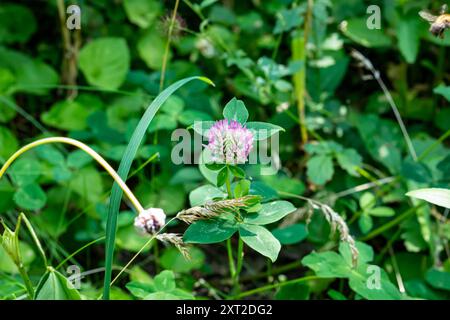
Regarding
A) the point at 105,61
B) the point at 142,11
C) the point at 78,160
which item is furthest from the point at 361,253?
the point at 142,11

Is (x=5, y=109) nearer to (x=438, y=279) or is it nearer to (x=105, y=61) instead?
(x=105, y=61)

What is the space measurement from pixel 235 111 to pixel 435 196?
346 millimetres

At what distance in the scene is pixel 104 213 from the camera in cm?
145

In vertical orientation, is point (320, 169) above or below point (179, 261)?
above

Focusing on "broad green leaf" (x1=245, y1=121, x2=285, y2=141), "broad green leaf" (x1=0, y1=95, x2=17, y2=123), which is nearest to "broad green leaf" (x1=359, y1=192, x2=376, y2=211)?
"broad green leaf" (x1=245, y1=121, x2=285, y2=141)

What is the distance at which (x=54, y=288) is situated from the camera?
90 centimetres

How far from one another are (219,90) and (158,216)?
1.02 metres

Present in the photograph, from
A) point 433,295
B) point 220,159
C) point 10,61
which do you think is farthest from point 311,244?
point 10,61

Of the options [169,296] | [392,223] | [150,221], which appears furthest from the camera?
[392,223]

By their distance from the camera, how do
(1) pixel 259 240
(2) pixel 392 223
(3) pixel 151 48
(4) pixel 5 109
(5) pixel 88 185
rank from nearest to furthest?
(1) pixel 259 240
(2) pixel 392 223
(5) pixel 88 185
(4) pixel 5 109
(3) pixel 151 48

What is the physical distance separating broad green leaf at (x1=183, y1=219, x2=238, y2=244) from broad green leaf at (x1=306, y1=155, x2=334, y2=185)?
51cm

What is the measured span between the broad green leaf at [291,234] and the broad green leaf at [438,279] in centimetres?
28

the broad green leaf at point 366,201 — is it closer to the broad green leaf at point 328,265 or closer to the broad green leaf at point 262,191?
the broad green leaf at point 328,265
